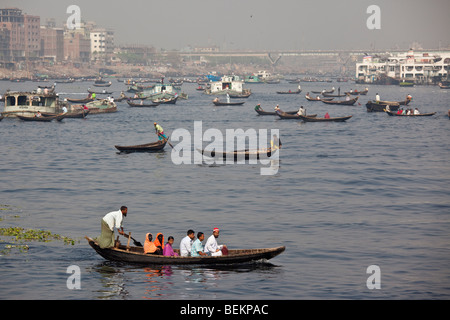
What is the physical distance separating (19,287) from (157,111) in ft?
284

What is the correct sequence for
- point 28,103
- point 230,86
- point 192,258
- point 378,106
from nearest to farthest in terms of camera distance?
point 192,258, point 28,103, point 378,106, point 230,86

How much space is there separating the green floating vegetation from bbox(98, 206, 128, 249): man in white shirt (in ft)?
11.9

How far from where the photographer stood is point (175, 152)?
181 feet

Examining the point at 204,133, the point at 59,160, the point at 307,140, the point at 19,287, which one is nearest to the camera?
the point at 19,287

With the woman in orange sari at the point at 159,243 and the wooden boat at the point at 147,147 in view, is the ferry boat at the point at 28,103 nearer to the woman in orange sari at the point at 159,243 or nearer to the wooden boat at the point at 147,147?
the wooden boat at the point at 147,147

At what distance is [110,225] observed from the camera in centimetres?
2339

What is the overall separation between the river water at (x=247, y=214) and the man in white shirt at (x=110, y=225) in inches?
37.3

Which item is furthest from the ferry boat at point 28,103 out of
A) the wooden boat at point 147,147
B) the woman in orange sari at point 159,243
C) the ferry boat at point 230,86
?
the ferry boat at point 230,86

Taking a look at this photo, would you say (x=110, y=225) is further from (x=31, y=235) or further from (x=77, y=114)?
(x=77, y=114)

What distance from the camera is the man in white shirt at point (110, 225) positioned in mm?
23125

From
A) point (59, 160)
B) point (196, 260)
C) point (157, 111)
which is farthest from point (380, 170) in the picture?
point (157, 111)

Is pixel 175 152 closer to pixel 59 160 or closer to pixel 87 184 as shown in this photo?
pixel 59 160

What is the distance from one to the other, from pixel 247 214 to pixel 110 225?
10602 mm

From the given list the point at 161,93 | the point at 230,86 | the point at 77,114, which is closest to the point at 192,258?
the point at 77,114
